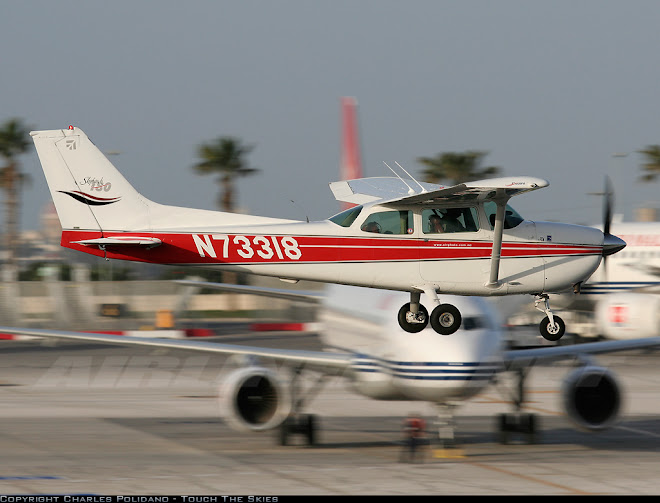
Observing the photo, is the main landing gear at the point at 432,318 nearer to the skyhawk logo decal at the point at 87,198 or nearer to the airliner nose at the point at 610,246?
the airliner nose at the point at 610,246

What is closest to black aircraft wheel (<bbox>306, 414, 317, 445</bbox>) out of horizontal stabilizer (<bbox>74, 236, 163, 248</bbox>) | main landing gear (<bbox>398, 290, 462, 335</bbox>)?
main landing gear (<bbox>398, 290, 462, 335</bbox>)

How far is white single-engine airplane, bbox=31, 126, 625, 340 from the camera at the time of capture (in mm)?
15750

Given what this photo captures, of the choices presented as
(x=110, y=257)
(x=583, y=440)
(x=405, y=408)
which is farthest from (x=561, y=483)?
(x=405, y=408)

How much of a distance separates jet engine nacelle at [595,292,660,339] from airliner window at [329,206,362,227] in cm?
3361

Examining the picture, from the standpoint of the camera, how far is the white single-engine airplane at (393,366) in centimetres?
2328

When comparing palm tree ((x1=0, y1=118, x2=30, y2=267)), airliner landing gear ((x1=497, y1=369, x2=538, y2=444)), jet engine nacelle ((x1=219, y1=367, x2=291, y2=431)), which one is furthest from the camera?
palm tree ((x1=0, y1=118, x2=30, y2=267))

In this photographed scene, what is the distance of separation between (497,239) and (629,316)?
110ft

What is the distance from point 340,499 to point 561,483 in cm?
600

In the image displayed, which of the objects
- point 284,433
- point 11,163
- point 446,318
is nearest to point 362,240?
point 446,318

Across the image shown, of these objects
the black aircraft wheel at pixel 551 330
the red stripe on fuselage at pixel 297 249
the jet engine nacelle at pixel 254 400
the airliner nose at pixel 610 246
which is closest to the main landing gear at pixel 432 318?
the red stripe on fuselage at pixel 297 249

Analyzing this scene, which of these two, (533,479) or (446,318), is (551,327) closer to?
(446,318)

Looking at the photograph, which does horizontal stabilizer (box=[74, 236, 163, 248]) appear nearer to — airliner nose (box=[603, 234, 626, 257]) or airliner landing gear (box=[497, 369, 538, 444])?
airliner nose (box=[603, 234, 626, 257])

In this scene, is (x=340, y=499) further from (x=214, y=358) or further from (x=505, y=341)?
(x=214, y=358)

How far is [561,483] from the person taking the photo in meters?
22.8
